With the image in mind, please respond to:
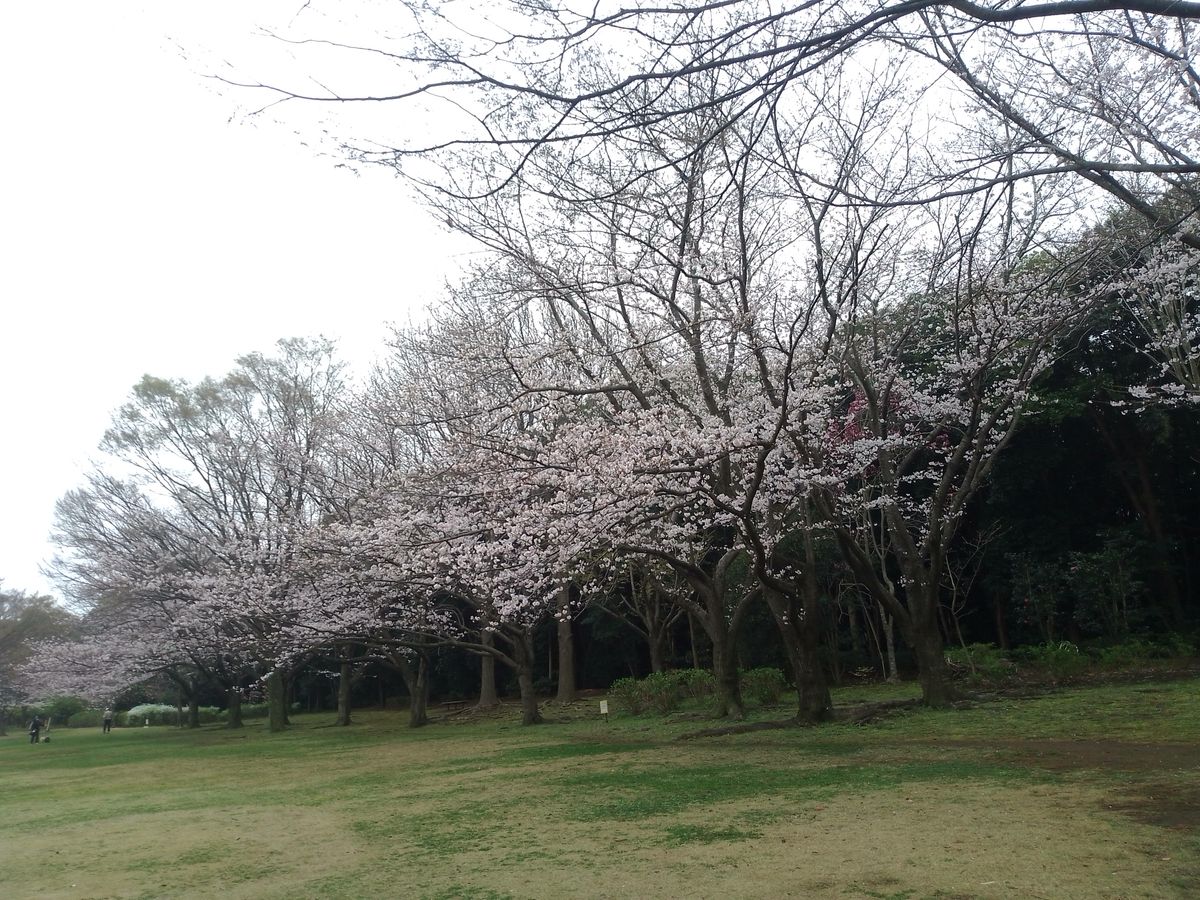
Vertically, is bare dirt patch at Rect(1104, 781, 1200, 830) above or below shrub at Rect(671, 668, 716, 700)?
below

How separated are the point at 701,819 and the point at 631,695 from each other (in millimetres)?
12041

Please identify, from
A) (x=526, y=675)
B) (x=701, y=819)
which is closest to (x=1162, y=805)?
(x=701, y=819)

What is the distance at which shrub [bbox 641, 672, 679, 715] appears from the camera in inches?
699

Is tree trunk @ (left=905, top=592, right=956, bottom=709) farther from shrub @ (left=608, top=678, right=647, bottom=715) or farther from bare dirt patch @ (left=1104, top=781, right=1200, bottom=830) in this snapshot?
shrub @ (left=608, top=678, right=647, bottom=715)

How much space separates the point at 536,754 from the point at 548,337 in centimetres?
684

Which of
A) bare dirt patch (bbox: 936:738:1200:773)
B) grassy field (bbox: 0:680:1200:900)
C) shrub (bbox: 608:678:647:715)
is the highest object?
shrub (bbox: 608:678:647:715)

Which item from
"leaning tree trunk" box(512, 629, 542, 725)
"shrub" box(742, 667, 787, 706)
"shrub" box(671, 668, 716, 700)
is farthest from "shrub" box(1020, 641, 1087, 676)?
"leaning tree trunk" box(512, 629, 542, 725)

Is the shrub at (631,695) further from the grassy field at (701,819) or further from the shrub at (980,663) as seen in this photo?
the shrub at (980,663)

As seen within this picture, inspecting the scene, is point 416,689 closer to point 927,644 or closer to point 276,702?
point 276,702

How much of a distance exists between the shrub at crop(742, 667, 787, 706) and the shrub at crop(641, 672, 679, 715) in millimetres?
1597

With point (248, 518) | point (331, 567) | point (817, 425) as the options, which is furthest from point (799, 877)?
point (248, 518)

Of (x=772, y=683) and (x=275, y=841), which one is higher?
(x=772, y=683)

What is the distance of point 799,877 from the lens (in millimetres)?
4953

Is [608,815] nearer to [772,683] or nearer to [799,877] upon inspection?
[799,877]
